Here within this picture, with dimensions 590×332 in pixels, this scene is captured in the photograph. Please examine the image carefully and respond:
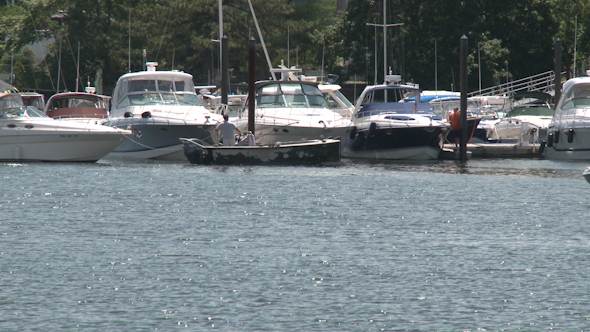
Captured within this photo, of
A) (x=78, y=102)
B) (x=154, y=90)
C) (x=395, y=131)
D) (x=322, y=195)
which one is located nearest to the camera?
(x=322, y=195)

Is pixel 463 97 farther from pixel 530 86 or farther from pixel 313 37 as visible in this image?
pixel 313 37

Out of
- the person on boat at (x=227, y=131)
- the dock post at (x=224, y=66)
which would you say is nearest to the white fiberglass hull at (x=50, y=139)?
the person on boat at (x=227, y=131)

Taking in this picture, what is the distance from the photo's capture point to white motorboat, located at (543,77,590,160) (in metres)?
29.8

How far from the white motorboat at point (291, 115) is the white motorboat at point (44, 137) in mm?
4713

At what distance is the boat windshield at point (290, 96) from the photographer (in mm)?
30609

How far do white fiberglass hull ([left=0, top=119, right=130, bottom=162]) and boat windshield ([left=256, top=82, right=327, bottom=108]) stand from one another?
18.3 ft

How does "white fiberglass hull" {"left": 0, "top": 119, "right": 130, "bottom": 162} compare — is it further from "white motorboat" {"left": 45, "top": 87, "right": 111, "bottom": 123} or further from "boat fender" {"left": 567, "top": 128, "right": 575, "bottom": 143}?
"boat fender" {"left": 567, "top": 128, "right": 575, "bottom": 143}

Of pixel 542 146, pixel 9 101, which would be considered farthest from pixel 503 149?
pixel 9 101

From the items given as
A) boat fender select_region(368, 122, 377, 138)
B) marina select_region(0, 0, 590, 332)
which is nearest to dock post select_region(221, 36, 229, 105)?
marina select_region(0, 0, 590, 332)

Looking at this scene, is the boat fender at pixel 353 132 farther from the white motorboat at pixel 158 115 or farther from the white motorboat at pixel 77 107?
the white motorboat at pixel 77 107

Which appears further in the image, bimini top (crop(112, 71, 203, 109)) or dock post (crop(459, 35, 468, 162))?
bimini top (crop(112, 71, 203, 109))

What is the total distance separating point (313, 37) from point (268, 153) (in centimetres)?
3235

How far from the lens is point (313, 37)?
58906 mm

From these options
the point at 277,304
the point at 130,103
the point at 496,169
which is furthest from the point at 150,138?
the point at 277,304
